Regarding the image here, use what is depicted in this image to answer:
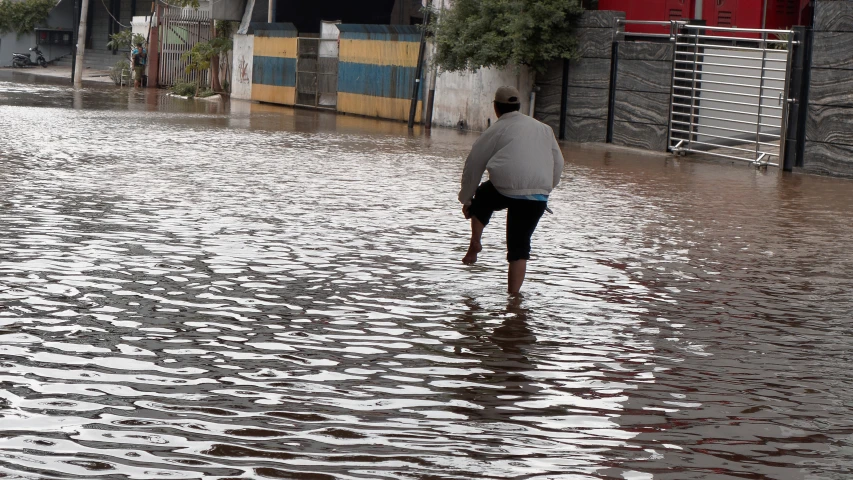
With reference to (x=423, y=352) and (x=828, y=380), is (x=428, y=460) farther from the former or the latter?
(x=828, y=380)

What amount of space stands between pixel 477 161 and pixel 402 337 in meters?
1.84

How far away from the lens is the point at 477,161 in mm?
8062

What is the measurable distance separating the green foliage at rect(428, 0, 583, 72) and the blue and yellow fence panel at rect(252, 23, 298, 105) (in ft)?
41.8

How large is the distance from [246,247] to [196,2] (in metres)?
36.3

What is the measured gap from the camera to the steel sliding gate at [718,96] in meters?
21.3

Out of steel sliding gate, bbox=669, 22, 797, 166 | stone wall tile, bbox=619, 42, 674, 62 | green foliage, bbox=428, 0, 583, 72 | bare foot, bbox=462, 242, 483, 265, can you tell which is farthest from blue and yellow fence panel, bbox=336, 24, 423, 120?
bare foot, bbox=462, 242, 483, 265

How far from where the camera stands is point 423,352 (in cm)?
625

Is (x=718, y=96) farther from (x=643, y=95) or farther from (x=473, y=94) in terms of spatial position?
(x=473, y=94)

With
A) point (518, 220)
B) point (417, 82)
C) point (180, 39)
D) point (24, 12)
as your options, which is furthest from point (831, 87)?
point (24, 12)

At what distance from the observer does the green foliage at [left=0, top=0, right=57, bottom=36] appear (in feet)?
220

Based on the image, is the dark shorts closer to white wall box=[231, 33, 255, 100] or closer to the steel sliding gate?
the steel sliding gate

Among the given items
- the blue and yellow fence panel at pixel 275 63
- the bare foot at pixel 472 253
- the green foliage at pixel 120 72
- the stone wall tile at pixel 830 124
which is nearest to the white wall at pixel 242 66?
the blue and yellow fence panel at pixel 275 63

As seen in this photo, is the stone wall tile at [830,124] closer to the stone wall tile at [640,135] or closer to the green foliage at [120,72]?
the stone wall tile at [640,135]

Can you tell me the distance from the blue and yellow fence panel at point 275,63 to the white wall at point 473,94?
9.12 meters
